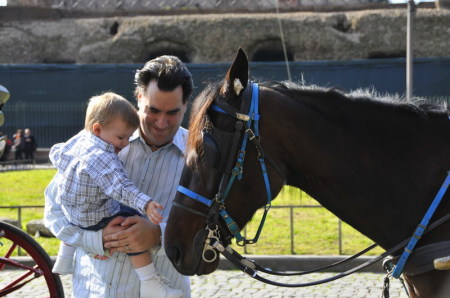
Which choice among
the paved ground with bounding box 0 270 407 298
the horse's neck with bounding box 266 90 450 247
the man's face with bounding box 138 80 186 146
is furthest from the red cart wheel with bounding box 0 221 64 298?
the horse's neck with bounding box 266 90 450 247

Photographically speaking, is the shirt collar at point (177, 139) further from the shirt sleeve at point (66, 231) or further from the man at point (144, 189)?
Result: the shirt sleeve at point (66, 231)

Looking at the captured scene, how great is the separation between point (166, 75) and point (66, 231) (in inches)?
35.9

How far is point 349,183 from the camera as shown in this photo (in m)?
2.88

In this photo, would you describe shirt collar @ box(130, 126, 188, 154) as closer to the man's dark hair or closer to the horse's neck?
the man's dark hair

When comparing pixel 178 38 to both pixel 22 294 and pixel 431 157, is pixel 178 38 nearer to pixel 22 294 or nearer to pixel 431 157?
pixel 22 294

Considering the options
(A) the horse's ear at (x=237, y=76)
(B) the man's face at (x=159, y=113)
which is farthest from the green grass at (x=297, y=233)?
(A) the horse's ear at (x=237, y=76)

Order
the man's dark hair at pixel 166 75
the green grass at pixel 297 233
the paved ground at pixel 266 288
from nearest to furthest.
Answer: the man's dark hair at pixel 166 75 → the paved ground at pixel 266 288 → the green grass at pixel 297 233

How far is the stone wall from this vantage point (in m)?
28.5

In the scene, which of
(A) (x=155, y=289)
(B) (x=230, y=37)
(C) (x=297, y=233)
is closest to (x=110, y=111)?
(A) (x=155, y=289)

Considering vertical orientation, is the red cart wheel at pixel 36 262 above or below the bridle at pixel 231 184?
below

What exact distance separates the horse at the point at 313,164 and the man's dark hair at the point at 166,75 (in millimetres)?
238

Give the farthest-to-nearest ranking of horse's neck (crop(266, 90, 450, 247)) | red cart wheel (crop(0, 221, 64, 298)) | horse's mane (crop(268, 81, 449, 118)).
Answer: red cart wheel (crop(0, 221, 64, 298))
horse's mane (crop(268, 81, 449, 118))
horse's neck (crop(266, 90, 450, 247))

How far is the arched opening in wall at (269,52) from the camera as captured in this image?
2909cm

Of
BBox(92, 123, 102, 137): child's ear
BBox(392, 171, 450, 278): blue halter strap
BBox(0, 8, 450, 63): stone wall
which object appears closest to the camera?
BBox(392, 171, 450, 278): blue halter strap
